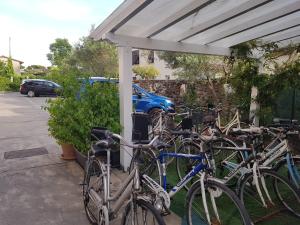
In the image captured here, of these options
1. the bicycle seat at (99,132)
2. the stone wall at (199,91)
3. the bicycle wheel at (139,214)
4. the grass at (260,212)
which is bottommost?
the grass at (260,212)

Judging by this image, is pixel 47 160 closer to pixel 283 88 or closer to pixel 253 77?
pixel 253 77

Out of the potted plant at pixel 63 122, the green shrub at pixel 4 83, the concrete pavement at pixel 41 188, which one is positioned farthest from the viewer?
the green shrub at pixel 4 83

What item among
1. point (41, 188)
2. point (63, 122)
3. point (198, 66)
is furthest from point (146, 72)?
point (41, 188)

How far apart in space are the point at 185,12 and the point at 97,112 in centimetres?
225

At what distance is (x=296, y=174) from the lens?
3.23 metres

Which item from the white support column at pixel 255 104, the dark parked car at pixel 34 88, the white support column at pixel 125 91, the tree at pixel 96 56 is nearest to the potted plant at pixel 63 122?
the white support column at pixel 125 91

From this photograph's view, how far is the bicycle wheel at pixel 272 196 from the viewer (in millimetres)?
2921

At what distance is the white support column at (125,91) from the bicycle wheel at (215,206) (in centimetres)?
174

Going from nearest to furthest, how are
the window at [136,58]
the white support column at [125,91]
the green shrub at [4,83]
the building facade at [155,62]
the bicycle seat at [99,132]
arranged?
the bicycle seat at [99,132], the white support column at [125,91], the building facade at [155,62], the green shrub at [4,83], the window at [136,58]

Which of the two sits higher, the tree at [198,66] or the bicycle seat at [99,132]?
the tree at [198,66]

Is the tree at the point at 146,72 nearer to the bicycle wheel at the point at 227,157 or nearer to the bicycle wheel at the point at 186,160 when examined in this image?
the bicycle wheel at the point at 186,160

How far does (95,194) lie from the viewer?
296 centimetres

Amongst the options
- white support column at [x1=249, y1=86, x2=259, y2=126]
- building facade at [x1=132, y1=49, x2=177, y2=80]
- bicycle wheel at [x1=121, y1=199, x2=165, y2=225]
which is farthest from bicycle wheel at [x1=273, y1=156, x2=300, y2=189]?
building facade at [x1=132, y1=49, x2=177, y2=80]

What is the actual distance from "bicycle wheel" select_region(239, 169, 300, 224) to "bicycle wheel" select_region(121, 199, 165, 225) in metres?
1.28
